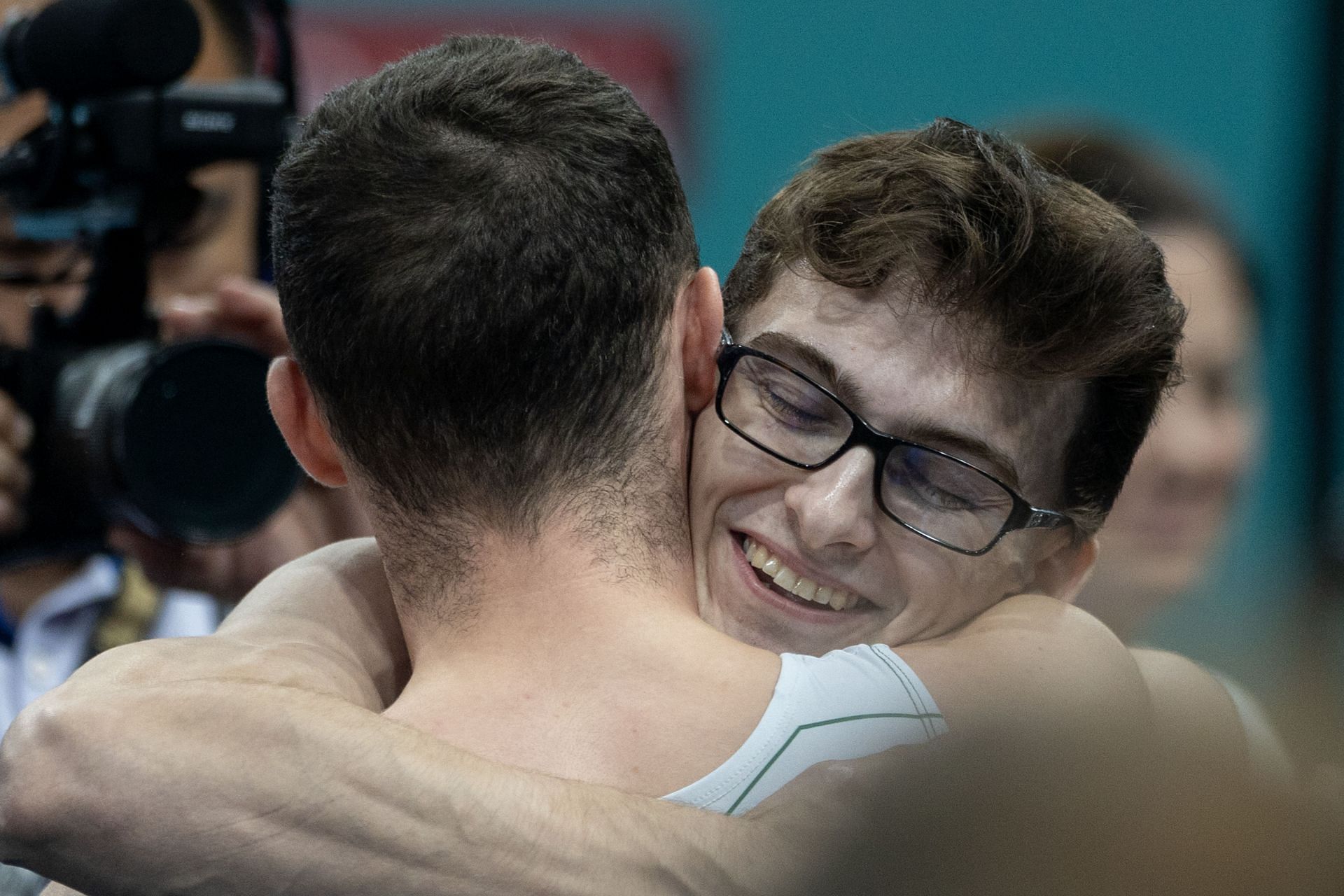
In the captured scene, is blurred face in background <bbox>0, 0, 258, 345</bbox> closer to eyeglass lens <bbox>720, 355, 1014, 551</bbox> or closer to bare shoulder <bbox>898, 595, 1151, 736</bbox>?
eyeglass lens <bbox>720, 355, 1014, 551</bbox>

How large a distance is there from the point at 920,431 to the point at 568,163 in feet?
1.60

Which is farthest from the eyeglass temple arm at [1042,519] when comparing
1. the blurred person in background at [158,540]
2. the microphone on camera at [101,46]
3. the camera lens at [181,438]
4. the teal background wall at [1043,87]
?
the teal background wall at [1043,87]

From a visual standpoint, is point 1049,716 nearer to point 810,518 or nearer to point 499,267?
point 499,267

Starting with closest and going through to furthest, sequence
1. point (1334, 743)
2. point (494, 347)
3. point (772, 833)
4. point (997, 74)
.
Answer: point (1334, 743)
point (772, 833)
point (494, 347)
point (997, 74)

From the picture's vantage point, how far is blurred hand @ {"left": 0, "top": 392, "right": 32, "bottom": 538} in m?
2.13

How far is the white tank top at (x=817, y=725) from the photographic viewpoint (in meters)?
1.22

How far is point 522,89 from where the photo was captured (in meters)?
1.28

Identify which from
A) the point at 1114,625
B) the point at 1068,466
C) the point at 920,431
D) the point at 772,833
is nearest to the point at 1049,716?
the point at 772,833

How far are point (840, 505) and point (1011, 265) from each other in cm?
32

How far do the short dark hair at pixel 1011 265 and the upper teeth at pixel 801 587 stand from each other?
28 cm

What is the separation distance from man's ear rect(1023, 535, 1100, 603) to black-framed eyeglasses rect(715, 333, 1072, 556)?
5.2 inches

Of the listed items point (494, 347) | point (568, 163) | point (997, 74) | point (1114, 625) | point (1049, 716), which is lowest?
point (1114, 625)

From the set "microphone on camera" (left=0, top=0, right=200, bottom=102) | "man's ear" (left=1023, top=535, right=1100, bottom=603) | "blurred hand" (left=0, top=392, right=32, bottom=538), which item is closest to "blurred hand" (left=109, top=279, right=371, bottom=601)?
Answer: "blurred hand" (left=0, top=392, right=32, bottom=538)

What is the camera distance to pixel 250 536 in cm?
207
